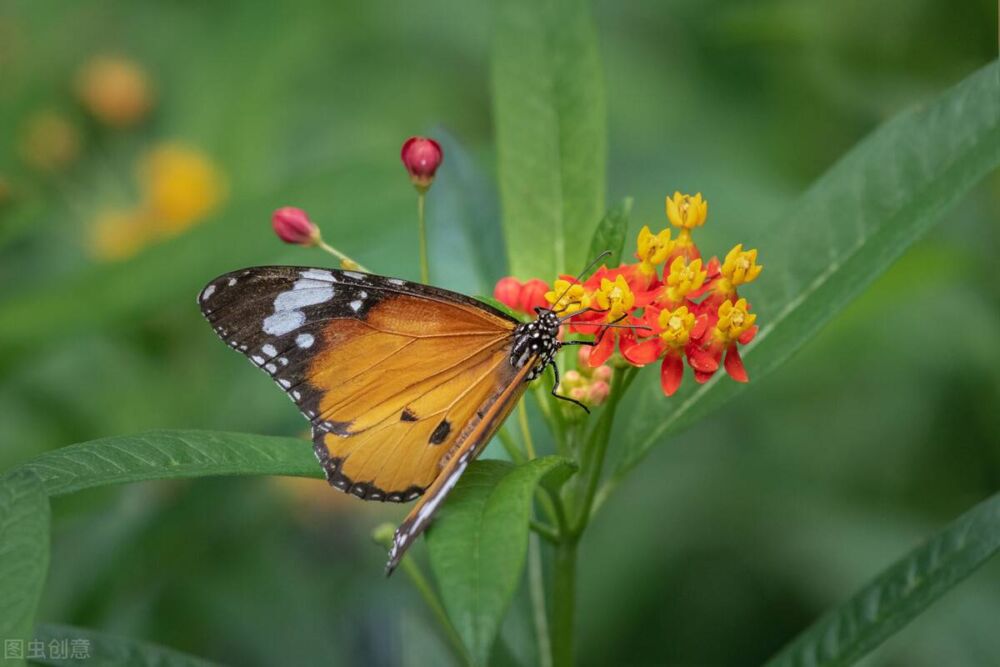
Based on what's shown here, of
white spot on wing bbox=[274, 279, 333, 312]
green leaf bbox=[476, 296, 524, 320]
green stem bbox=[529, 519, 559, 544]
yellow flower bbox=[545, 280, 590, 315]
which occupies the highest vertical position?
yellow flower bbox=[545, 280, 590, 315]

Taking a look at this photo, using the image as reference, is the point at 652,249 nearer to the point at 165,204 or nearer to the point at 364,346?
the point at 364,346

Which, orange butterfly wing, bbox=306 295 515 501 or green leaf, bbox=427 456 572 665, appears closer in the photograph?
green leaf, bbox=427 456 572 665

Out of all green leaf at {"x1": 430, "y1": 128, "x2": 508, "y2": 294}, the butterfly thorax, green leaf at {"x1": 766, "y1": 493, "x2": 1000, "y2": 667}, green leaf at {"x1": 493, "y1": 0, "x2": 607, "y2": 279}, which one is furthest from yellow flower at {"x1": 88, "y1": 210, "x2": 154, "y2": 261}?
green leaf at {"x1": 766, "y1": 493, "x2": 1000, "y2": 667}

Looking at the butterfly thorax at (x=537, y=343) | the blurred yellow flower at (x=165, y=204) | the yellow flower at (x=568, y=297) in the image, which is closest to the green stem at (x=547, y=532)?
the butterfly thorax at (x=537, y=343)

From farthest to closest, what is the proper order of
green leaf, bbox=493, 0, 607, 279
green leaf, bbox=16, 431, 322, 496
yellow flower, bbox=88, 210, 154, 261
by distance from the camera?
yellow flower, bbox=88, 210, 154, 261
green leaf, bbox=493, 0, 607, 279
green leaf, bbox=16, 431, 322, 496

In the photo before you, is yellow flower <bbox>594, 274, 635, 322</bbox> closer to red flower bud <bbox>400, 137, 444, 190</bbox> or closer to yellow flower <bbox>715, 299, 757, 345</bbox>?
yellow flower <bbox>715, 299, 757, 345</bbox>

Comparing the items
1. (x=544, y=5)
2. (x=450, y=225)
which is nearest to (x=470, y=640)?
(x=450, y=225)

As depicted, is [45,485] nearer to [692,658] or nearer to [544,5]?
[544,5]
